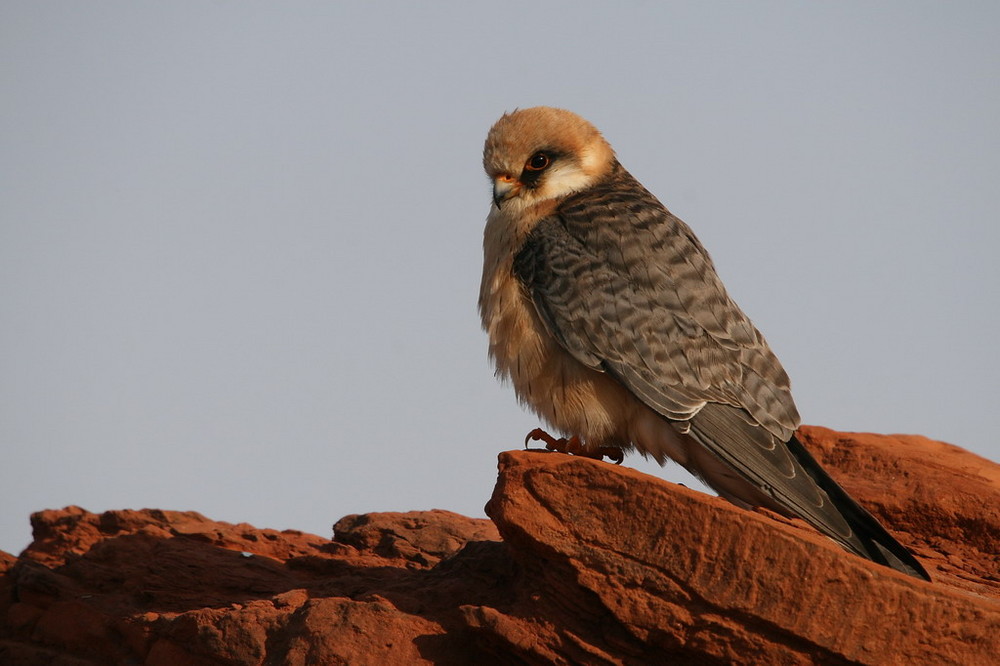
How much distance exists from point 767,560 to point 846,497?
0.99m

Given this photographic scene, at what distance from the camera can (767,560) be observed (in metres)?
4.19

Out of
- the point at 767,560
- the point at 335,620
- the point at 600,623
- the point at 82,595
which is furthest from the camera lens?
the point at 82,595

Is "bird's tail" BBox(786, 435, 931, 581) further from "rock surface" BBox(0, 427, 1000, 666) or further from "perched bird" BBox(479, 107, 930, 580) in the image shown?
"rock surface" BBox(0, 427, 1000, 666)

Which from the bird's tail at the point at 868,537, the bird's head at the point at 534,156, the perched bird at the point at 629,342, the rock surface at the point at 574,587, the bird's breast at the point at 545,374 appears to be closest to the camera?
the rock surface at the point at 574,587

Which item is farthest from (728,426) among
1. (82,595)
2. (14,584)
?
(14,584)

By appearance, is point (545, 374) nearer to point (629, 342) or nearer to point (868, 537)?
point (629, 342)

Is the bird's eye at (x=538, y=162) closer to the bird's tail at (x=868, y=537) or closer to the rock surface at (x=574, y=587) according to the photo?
the rock surface at (x=574, y=587)

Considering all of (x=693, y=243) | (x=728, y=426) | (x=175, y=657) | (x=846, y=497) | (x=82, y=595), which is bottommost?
(x=175, y=657)

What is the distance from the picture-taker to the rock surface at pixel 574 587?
4.16m

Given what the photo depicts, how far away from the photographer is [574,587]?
4.54 meters

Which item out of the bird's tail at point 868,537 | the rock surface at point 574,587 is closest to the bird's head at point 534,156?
the rock surface at point 574,587

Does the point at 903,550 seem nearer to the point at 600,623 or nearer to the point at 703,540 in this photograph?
the point at 703,540

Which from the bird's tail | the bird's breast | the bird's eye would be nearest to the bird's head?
the bird's eye

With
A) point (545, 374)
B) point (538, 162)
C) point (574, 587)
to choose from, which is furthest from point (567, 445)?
point (538, 162)
